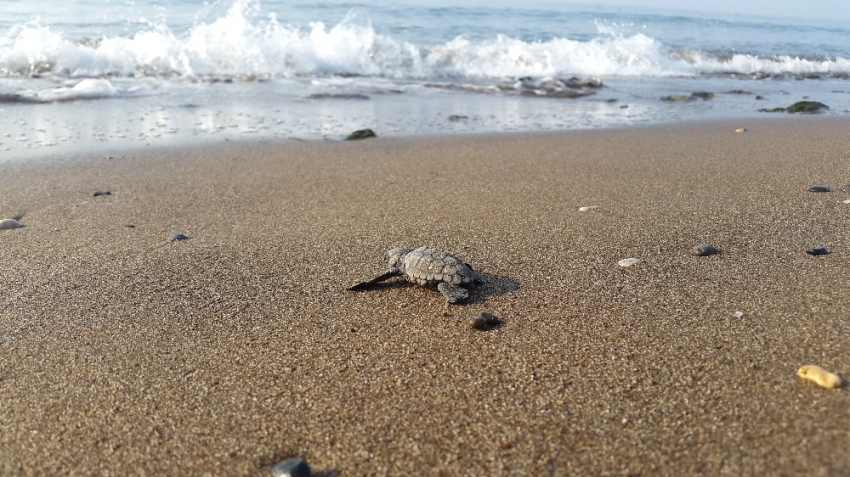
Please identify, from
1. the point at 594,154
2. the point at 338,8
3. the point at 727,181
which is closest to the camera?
the point at 727,181

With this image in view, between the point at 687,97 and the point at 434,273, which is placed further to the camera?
the point at 687,97

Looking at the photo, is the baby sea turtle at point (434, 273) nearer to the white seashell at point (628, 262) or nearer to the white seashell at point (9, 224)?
the white seashell at point (628, 262)

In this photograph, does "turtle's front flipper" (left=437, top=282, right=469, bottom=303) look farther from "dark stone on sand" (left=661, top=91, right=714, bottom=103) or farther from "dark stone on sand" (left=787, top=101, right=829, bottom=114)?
"dark stone on sand" (left=661, top=91, right=714, bottom=103)

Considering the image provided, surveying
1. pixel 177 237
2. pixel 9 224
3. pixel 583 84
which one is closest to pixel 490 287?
pixel 177 237

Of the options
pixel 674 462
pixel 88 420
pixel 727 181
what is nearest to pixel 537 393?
pixel 674 462

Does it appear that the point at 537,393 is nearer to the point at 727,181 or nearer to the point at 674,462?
the point at 674,462

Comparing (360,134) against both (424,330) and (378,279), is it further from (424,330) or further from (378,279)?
(424,330)
